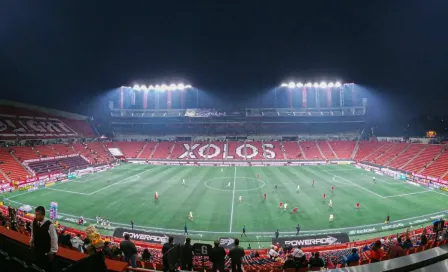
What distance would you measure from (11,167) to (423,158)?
2721 inches

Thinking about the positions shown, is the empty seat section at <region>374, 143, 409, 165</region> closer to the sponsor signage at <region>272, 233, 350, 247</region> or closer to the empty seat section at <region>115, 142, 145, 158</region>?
the sponsor signage at <region>272, 233, 350, 247</region>

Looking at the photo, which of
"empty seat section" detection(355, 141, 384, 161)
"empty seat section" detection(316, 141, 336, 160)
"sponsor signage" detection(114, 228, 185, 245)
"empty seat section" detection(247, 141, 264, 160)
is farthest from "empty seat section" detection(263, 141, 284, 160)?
"sponsor signage" detection(114, 228, 185, 245)

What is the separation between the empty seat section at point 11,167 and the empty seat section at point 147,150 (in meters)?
27.8

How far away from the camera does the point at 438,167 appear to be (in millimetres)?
40938

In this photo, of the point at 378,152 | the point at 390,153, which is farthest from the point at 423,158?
the point at 378,152

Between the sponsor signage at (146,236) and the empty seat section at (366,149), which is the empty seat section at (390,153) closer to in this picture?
the empty seat section at (366,149)

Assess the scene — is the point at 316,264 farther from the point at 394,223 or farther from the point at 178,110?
the point at 178,110

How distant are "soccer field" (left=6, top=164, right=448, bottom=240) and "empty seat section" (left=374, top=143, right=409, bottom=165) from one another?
1079 cm

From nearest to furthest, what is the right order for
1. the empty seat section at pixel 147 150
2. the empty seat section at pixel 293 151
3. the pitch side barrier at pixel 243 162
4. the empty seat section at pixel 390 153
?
1. the empty seat section at pixel 390 153
2. the pitch side barrier at pixel 243 162
3. the empty seat section at pixel 293 151
4. the empty seat section at pixel 147 150

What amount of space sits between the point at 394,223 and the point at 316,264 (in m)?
20.1

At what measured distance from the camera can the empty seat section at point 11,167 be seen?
37.4 meters

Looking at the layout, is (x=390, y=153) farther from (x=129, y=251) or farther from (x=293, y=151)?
(x=129, y=251)

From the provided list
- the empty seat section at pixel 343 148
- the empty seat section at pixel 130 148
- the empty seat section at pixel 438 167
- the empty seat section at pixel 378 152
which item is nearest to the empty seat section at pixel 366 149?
the empty seat section at pixel 378 152

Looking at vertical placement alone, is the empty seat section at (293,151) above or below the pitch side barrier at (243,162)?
above
